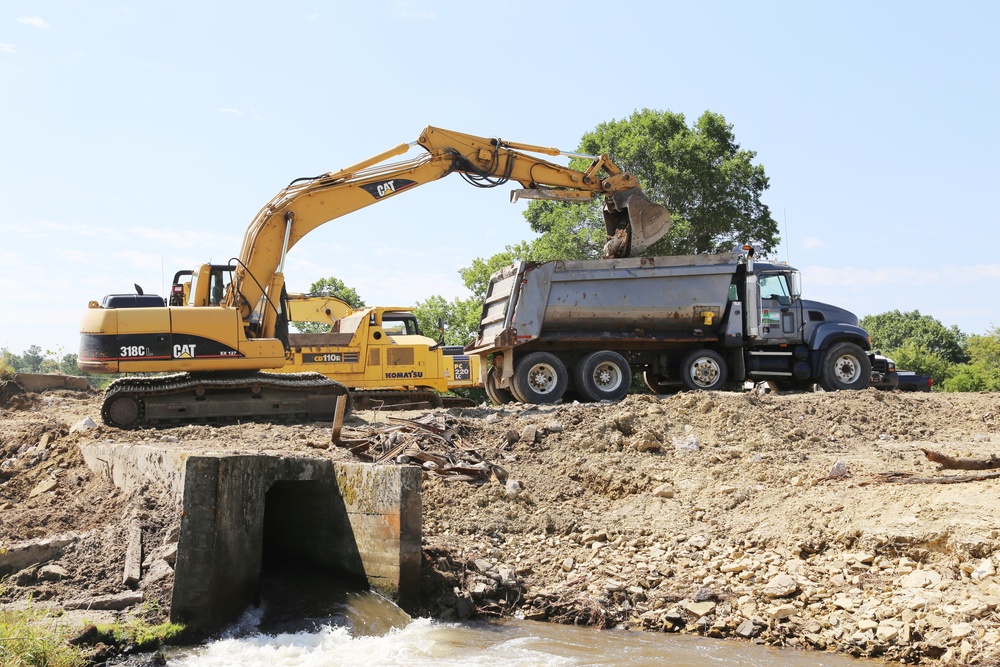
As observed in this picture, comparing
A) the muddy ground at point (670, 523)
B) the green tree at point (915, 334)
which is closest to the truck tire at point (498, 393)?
the muddy ground at point (670, 523)

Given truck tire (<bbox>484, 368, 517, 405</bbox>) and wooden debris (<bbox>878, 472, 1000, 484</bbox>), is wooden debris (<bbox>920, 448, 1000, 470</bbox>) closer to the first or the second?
wooden debris (<bbox>878, 472, 1000, 484</bbox>)

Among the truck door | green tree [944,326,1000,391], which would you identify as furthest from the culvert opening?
green tree [944,326,1000,391]

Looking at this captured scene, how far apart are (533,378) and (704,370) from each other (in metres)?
3.15

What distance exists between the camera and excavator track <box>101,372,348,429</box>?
43.1 feet

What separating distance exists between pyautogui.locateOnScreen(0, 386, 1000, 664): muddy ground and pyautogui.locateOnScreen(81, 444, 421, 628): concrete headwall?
31 cm

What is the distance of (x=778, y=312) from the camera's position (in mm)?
16938

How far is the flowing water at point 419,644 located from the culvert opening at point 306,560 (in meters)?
0.02

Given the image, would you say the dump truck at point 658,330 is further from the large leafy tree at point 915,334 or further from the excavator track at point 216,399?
the large leafy tree at point 915,334

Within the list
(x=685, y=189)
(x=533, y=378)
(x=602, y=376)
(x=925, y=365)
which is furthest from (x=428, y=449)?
(x=925, y=365)

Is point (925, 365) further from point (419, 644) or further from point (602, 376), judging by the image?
point (419, 644)

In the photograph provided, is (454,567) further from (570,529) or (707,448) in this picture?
(707,448)

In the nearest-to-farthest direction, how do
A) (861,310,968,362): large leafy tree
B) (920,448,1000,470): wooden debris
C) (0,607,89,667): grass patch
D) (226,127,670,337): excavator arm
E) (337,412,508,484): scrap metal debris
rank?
(0,607,89,667): grass patch
(920,448,1000,470): wooden debris
(337,412,508,484): scrap metal debris
(226,127,670,337): excavator arm
(861,310,968,362): large leafy tree

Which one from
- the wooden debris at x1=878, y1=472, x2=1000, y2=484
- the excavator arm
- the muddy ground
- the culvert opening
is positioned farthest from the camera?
the excavator arm

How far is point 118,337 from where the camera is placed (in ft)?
42.5
